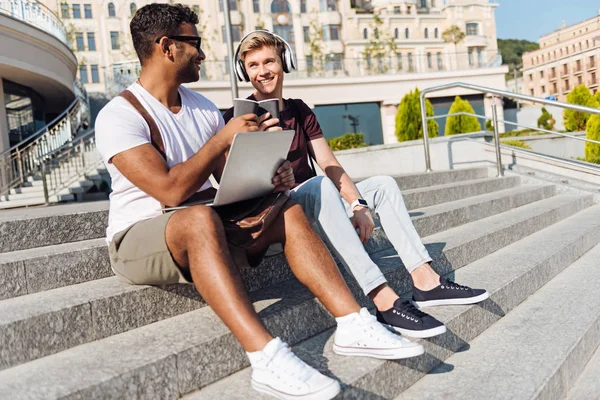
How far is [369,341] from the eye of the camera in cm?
225

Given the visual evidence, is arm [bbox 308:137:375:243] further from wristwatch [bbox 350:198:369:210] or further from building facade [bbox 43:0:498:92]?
building facade [bbox 43:0:498:92]

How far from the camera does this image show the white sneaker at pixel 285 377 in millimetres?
1892

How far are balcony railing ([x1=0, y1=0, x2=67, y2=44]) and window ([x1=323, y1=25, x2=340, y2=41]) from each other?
99.4 ft

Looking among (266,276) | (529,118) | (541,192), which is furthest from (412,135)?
(529,118)

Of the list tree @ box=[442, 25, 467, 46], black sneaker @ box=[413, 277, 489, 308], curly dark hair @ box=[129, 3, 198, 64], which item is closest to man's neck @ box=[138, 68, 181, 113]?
curly dark hair @ box=[129, 3, 198, 64]

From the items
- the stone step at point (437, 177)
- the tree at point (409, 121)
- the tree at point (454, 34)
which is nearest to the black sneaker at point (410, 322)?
the stone step at point (437, 177)

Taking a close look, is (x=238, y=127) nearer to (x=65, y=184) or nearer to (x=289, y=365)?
(x=289, y=365)

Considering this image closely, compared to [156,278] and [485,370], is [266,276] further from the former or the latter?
[485,370]

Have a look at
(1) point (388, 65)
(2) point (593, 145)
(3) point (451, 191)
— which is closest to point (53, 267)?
(3) point (451, 191)

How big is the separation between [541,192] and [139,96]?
5.46m

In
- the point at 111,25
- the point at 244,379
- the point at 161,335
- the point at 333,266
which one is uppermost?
the point at 111,25

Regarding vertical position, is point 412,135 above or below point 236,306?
above

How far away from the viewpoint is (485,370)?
2.54 meters

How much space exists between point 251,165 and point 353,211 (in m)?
0.83
